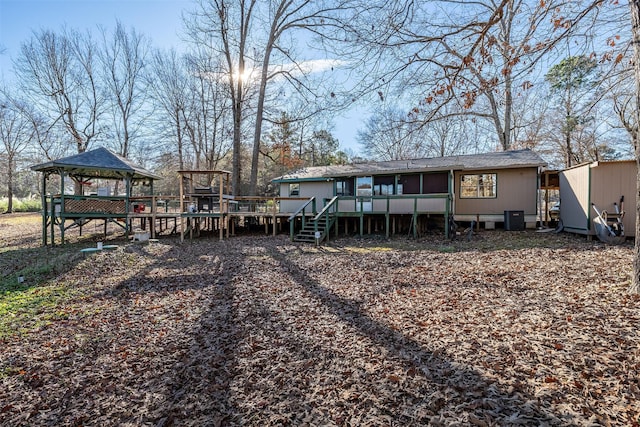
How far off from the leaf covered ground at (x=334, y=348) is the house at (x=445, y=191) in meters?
6.45

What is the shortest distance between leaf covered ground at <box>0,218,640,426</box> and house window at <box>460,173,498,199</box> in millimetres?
7382

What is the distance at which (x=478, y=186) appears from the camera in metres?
14.5

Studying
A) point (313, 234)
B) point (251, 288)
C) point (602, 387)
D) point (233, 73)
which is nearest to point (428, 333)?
point (602, 387)

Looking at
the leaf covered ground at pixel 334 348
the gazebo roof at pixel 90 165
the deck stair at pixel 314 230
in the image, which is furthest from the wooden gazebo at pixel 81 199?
the deck stair at pixel 314 230

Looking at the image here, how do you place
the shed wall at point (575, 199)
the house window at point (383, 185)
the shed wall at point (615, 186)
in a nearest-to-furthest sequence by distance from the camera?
the shed wall at point (615, 186)
the shed wall at point (575, 199)
the house window at point (383, 185)

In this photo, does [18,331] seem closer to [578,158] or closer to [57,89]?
[57,89]

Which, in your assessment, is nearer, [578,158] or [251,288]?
[251,288]

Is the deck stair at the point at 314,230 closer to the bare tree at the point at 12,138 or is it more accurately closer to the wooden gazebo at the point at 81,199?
the wooden gazebo at the point at 81,199

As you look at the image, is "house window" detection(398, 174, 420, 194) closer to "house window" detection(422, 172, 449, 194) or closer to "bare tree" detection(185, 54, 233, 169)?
"house window" detection(422, 172, 449, 194)

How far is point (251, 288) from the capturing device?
6383 mm

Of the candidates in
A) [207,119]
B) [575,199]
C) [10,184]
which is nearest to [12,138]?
[10,184]

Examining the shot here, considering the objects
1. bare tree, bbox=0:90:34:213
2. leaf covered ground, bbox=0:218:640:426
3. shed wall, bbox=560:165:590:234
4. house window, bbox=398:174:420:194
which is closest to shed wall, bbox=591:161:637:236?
shed wall, bbox=560:165:590:234

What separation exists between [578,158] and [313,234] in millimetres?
23421

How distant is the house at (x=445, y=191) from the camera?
43.7ft
